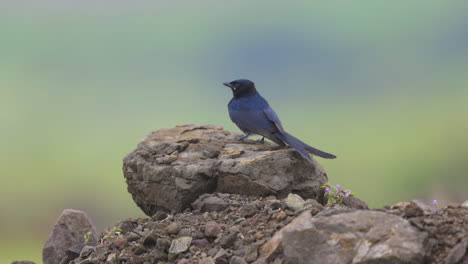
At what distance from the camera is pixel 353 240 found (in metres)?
5.32

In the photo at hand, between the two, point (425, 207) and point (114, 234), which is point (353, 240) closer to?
point (425, 207)

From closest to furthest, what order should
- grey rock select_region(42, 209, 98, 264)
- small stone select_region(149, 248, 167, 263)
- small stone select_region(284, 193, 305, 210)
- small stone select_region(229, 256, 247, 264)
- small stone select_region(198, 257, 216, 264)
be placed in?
small stone select_region(229, 256, 247, 264)
small stone select_region(198, 257, 216, 264)
small stone select_region(149, 248, 167, 263)
small stone select_region(284, 193, 305, 210)
grey rock select_region(42, 209, 98, 264)

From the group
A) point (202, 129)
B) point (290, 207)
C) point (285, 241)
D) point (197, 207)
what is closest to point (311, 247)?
point (285, 241)

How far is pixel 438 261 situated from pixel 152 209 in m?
4.44

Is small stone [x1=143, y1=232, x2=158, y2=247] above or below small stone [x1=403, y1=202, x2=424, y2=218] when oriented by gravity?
below

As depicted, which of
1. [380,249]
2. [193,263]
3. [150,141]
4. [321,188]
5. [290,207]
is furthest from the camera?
[150,141]

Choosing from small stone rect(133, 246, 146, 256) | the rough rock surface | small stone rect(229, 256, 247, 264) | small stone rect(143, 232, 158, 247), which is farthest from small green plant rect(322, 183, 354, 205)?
small stone rect(133, 246, 146, 256)

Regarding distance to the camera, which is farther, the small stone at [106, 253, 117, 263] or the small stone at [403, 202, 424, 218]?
the small stone at [106, 253, 117, 263]

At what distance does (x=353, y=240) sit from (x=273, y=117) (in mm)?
3303

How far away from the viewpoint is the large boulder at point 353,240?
518 cm

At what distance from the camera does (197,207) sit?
300 inches

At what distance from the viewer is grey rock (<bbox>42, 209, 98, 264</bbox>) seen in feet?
27.8

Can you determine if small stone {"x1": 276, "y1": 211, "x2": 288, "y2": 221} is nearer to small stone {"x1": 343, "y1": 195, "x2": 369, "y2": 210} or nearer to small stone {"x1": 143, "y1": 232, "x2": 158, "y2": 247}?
small stone {"x1": 143, "y1": 232, "x2": 158, "y2": 247}

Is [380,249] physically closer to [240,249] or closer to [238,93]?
[240,249]
